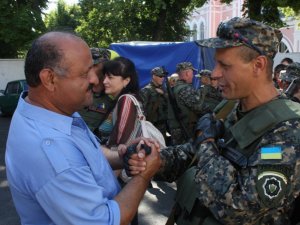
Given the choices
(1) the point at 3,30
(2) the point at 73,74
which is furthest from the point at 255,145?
(1) the point at 3,30

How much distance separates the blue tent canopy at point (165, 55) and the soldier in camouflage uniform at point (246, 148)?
630 centimetres

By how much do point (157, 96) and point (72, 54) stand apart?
16.4ft

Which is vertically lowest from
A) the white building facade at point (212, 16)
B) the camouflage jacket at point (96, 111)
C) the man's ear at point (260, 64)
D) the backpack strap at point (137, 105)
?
the white building facade at point (212, 16)

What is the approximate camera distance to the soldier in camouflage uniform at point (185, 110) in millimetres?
5805

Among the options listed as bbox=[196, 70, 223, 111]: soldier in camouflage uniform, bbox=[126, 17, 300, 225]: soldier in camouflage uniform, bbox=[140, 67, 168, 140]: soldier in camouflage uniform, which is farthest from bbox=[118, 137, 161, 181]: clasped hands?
bbox=[140, 67, 168, 140]: soldier in camouflage uniform

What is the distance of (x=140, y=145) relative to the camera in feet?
5.92

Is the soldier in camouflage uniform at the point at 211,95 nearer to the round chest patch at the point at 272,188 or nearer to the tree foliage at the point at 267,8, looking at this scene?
the round chest patch at the point at 272,188

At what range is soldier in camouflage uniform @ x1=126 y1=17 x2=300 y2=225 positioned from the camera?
1528 mm

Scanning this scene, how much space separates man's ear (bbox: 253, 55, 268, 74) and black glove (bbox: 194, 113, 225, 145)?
0.34 metres

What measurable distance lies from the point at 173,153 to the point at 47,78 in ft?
3.04

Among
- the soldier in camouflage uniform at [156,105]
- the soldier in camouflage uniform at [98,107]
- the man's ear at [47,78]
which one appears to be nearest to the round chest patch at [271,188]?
the man's ear at [47,78]

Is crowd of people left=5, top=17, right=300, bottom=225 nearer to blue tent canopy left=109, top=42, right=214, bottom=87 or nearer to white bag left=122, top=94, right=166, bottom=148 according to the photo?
white bag left=122, top=94, right=166, bottom=148

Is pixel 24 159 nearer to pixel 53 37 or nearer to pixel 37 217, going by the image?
pixel 37 217

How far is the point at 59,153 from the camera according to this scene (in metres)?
1.35
